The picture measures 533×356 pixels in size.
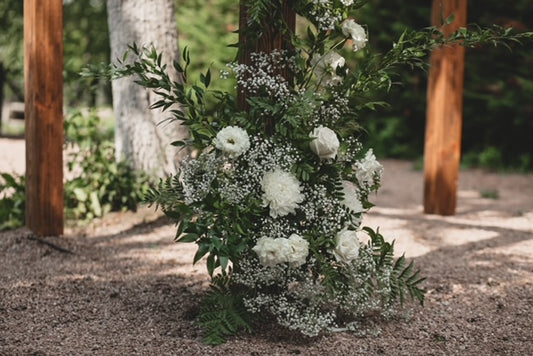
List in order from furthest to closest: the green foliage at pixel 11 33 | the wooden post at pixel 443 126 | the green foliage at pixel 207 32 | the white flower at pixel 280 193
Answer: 1. the green foliage at pixel 11 33
2. the green foliage at pixel 207 32
3. the wooden post at pixel 443 126
4. the white flower at pixel 280 193

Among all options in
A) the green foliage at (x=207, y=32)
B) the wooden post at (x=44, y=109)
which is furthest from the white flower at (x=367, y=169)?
the green foliage at (x=207, y=32)

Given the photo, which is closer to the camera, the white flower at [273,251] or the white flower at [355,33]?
the white flower at [273,251]

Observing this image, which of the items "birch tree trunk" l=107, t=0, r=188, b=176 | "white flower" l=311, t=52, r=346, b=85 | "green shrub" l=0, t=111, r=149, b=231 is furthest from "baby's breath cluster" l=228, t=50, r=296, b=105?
"green shrub" l=0, t=111, r=149, b=231

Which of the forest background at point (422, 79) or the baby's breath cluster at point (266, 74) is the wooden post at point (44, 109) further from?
the forest background at point (422, 79)

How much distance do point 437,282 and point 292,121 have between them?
1.70 meters

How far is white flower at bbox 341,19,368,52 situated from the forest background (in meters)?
5.17

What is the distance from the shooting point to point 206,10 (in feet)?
41.6

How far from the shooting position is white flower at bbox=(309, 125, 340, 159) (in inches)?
114

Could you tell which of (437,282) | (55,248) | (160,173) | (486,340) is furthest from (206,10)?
(486,340)

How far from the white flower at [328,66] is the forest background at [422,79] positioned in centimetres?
517

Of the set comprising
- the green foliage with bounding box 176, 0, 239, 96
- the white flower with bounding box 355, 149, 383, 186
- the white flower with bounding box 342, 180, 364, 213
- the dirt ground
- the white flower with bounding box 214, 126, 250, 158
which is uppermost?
the green foliage with bounding box 176, 0, 239, 96

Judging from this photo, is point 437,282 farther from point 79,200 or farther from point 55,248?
point 79,200

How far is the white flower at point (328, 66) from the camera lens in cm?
313

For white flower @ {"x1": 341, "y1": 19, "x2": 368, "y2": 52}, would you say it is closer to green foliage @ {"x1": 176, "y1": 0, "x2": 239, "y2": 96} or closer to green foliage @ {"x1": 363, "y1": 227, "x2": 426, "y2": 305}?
green foliage @ {"x1": 363, "y1": 227, "x2": 426, "y2": 305}
